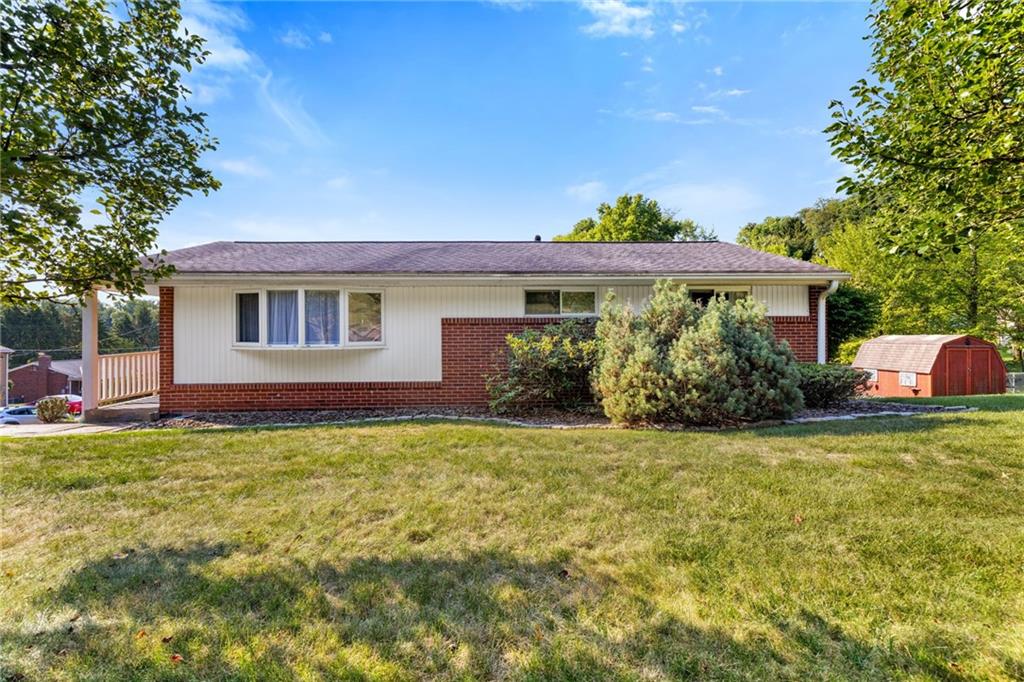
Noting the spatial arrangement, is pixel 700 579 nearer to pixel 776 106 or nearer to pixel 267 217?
pixel 776 106

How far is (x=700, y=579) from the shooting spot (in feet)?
8.46

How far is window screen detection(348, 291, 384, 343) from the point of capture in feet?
28.5

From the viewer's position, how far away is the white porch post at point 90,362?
814cm

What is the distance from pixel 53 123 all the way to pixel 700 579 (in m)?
5.45

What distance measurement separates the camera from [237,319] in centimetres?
857

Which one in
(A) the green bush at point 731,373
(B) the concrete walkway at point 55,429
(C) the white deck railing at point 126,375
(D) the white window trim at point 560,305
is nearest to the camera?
(A) the green bush at point 731,373

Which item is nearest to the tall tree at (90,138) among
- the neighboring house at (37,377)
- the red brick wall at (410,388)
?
the red brick wall at (410,388)

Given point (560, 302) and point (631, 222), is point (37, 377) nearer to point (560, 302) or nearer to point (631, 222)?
point (631, 222)

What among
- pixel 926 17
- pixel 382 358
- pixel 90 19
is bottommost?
pixel 382 358

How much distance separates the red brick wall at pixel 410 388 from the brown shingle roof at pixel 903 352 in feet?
48.7

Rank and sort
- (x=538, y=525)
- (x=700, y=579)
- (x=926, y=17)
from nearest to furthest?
Result: 1. (x=700, y=579)
2. (x=538, y=525)
3. (x=926, y=17)

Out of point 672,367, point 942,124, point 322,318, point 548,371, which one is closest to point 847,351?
point 672,367

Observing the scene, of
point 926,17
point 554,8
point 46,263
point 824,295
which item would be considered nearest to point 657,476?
point 926,17

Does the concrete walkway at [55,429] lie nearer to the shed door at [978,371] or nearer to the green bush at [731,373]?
the green bush at [731,373]
